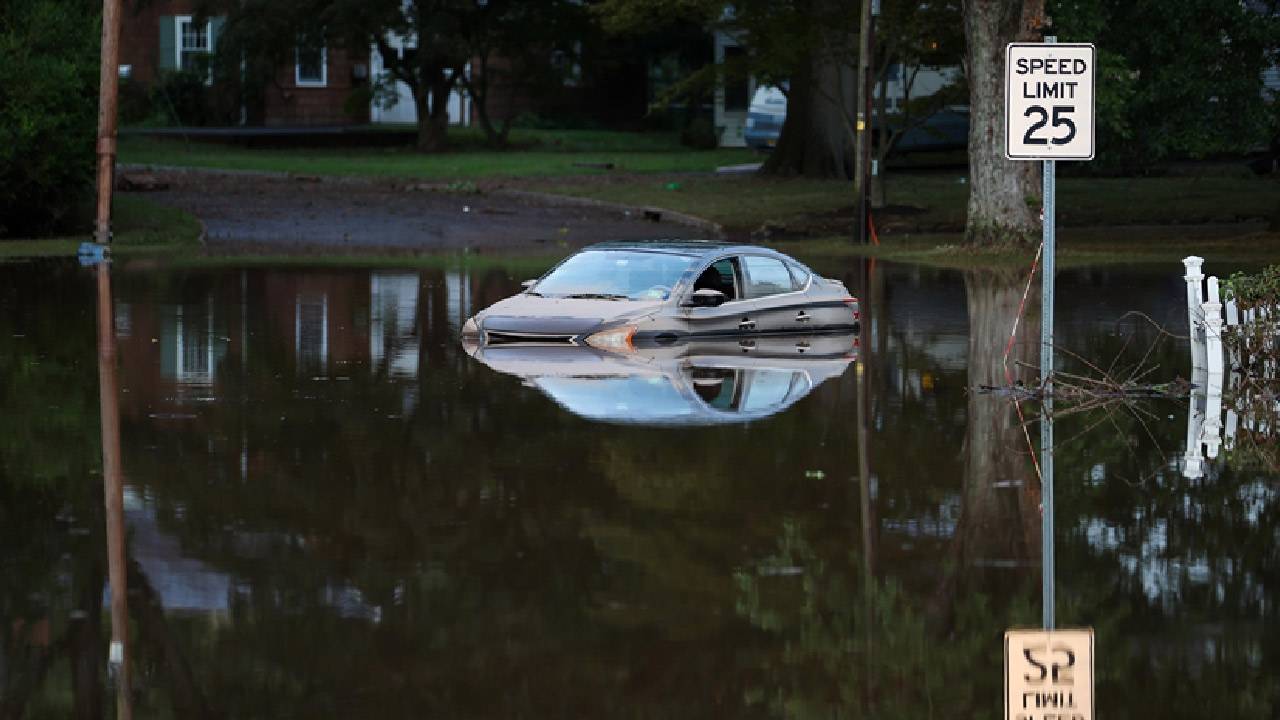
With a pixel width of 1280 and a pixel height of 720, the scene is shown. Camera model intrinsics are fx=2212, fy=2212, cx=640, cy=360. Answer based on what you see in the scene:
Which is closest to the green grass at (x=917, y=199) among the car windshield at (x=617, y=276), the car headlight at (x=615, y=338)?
the car windshield at (x=617, y=276)

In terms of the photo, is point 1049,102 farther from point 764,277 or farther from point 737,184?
point 737,184

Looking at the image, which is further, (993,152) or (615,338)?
(993,152)

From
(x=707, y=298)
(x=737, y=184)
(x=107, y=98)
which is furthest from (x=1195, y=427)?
(x=737, y=184)

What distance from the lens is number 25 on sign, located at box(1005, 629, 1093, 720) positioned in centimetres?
784

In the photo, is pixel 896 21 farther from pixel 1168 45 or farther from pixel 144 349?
pixel 144 349

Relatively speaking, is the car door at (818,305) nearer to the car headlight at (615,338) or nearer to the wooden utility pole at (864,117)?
the car headlight at (615,338)

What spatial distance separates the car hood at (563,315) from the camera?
2144 cm

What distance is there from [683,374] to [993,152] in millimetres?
18385

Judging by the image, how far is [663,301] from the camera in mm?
21828

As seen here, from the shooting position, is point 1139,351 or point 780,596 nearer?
point 780,596

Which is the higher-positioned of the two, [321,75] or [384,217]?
[321,75]

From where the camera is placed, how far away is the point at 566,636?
29.3ft

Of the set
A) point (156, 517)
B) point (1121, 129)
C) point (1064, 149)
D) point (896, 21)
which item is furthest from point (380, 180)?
point (156, 517)

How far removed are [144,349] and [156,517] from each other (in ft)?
31.0
